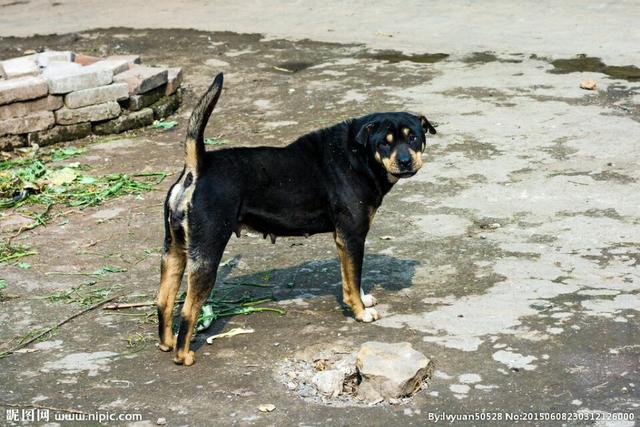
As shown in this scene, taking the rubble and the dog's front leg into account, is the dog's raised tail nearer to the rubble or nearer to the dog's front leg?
the dog's front leg

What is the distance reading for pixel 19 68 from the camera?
10.1 meters

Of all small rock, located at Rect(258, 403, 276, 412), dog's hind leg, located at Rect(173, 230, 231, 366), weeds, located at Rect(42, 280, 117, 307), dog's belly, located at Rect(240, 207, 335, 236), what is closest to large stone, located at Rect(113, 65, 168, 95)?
weeds, located at Rect(42, 280, 117, 307)

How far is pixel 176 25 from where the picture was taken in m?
14.3

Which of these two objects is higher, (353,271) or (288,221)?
(288,221)

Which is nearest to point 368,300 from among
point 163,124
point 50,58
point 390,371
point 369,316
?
point 369,316

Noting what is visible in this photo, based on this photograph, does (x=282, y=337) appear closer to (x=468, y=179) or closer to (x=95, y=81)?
(x=468, y=179)

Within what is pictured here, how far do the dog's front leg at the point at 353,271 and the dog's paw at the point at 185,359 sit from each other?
1040mm

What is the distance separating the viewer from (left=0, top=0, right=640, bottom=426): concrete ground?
4969 mm

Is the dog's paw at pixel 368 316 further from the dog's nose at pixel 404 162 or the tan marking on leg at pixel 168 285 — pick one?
the tan marking on leg at pixel 168 285

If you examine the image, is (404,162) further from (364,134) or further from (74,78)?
(74,78)

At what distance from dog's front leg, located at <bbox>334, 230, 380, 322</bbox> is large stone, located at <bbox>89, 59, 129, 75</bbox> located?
515cm

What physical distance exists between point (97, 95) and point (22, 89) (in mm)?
749

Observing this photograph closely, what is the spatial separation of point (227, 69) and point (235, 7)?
346cm

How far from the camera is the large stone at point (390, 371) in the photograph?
4.81 metres
